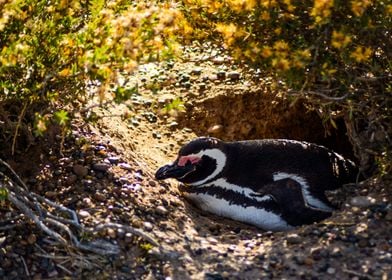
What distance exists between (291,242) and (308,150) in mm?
885

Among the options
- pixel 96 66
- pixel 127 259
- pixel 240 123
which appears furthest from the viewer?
pixel 240 123

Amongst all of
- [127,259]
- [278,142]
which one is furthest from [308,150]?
[127,259]

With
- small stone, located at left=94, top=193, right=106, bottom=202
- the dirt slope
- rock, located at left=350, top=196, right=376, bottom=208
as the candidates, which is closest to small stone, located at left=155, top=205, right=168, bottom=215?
the dirt slope

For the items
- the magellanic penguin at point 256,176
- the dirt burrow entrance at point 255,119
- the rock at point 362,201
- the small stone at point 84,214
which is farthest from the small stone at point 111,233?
the dirt burrow entrance at point 255,119

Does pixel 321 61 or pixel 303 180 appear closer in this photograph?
pixel 321 61

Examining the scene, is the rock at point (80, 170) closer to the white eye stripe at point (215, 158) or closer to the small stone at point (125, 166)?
the small stone at point (125, 166)

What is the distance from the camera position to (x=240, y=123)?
5.16m

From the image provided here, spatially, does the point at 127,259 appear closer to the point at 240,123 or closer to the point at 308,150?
the point at 308,150

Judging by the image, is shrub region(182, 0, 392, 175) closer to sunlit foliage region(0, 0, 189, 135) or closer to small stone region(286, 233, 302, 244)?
sunlit foliage region(0, 0, 189, 135)

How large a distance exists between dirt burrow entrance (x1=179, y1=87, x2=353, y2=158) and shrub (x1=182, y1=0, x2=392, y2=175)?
3.57ft

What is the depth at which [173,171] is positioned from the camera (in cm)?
414

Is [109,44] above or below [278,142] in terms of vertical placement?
above

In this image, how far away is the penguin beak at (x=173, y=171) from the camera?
13.5ft

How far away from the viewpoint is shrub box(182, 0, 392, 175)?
3307 millimetres
